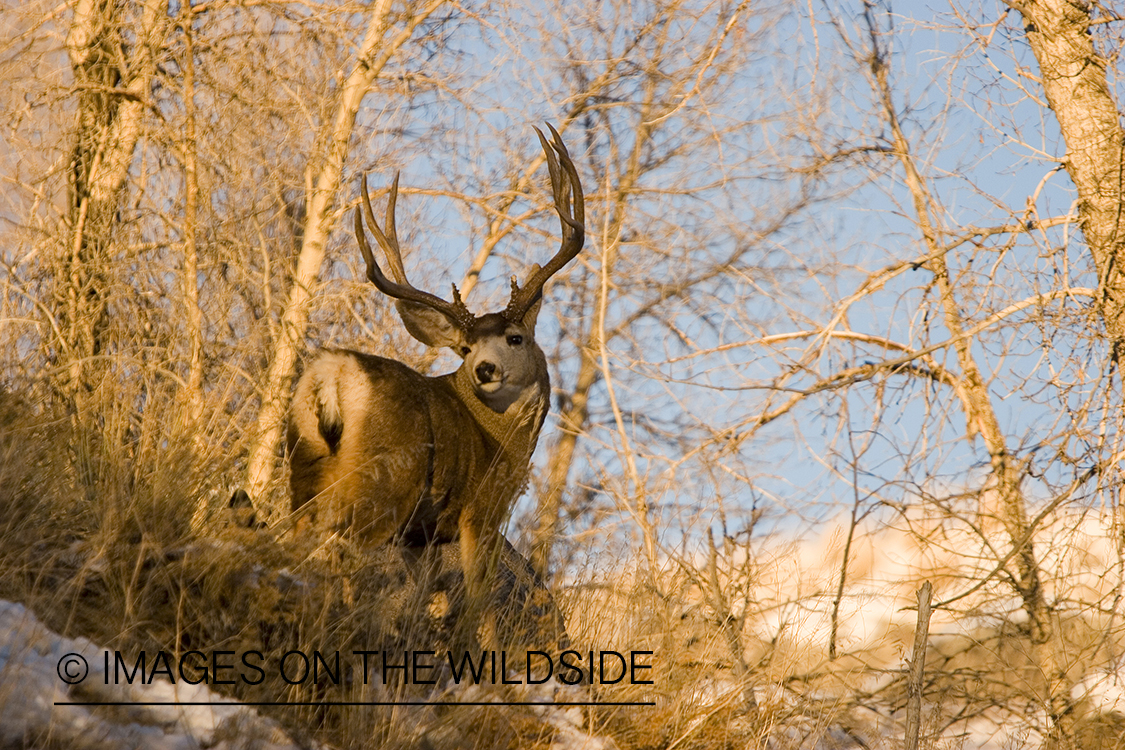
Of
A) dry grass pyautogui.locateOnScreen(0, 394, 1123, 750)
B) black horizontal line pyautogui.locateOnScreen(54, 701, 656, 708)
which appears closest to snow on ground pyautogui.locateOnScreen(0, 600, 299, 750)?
black horizontal line pyautogui.locateOnScreen(54, 701, 656, 708)

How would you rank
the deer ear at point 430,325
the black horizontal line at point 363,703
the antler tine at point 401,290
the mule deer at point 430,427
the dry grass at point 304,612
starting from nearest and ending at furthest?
the black horizontal line at point 363,703
the dry grass at point 304,612
the mule deer at point 430,427
the antler tine at point 401,290
the deer ear at point 430,325

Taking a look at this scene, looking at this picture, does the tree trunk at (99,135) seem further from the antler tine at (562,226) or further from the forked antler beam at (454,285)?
the antler tine at (562,226)

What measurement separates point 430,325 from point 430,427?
93 centimetres

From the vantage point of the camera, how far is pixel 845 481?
26.6 ft

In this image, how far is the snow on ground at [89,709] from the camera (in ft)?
11.7

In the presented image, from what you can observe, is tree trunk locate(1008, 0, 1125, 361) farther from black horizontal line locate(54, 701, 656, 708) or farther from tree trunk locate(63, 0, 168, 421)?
tree trunk locate(63, 0, 168, 421)

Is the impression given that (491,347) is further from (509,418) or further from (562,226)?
(562,226)

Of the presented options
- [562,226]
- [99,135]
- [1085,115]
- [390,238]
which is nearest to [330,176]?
[99,135]

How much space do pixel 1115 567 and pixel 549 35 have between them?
315 inches

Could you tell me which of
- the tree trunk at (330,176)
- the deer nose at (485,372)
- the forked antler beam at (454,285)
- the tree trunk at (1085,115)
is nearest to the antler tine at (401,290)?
the forked antler beam at (454,285)

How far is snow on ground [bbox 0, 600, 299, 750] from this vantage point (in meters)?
3.56

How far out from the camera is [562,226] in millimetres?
7074

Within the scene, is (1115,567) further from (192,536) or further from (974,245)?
(192,536)

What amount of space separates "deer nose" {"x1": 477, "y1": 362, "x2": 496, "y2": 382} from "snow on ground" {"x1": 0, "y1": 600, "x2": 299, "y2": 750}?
2.63m
